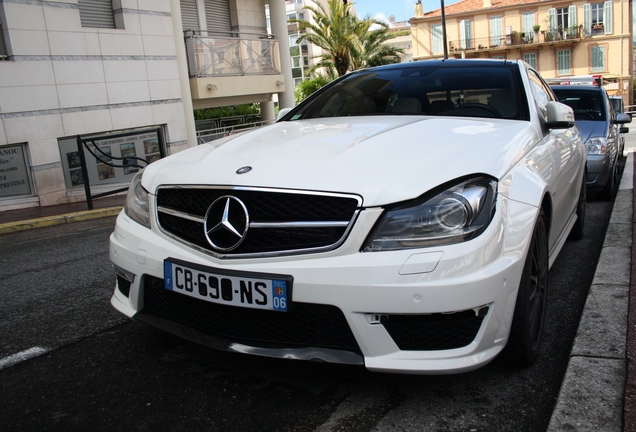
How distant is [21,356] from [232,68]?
47.6 ft

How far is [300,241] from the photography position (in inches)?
95.5

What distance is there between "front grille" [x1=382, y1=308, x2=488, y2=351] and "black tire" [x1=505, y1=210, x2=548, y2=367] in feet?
0.97

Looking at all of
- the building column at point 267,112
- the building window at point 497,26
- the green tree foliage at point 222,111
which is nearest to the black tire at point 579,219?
the building column at point 267,112

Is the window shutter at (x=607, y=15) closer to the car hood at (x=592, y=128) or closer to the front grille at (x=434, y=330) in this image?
the car hood at (x=592, y=128)

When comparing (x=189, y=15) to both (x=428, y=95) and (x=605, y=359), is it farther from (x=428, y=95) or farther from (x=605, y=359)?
(x=605, y=359)

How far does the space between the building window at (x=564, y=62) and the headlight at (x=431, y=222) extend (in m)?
60.3

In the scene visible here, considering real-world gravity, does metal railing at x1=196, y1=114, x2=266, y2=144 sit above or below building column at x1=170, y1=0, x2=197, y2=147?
below

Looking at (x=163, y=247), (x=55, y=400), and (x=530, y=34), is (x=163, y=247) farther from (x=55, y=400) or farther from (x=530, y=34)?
(x=530, y=34)

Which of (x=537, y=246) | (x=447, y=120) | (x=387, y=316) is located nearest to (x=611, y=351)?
(x=537, y=246)

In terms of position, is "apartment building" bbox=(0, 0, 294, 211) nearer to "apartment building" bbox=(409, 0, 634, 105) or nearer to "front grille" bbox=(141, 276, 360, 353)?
"front grille" bbox=(141, 276, 360, 353)

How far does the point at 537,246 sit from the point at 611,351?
560mm

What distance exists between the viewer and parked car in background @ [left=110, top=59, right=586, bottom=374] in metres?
2.29

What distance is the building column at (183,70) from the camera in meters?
14.2

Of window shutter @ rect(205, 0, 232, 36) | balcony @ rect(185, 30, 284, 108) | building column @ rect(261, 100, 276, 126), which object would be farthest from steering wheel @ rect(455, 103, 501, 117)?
building column @ rect(261, 100, 276, 126)
